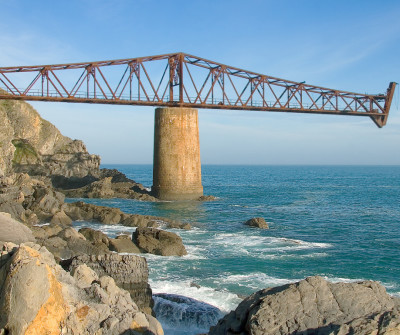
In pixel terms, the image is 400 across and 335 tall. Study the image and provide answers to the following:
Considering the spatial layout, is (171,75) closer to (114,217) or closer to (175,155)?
(175,155)

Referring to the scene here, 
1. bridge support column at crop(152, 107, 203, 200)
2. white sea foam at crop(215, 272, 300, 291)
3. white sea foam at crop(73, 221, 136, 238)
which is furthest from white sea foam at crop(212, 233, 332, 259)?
bridge support column at crop(152, 107, 203, 200)

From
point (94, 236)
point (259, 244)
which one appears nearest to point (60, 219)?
point (94, 236)

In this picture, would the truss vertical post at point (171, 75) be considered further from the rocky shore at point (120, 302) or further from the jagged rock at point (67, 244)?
the rocky shore at point (120, 302)

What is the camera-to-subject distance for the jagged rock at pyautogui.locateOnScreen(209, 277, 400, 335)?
5227 millimetres

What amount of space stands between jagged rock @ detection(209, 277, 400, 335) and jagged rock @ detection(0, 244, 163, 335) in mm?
2116

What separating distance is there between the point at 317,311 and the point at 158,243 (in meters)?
13.8

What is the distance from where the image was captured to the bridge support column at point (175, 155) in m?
39.5

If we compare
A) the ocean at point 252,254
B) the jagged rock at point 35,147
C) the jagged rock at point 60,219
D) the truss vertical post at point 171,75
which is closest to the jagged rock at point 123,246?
the ocean at point 252,254

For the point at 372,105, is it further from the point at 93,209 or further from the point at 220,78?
the point at 93,209

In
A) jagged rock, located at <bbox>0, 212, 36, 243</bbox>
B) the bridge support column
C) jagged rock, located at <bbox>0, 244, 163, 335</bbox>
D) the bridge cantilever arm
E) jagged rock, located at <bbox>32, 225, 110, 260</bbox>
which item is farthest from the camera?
the bridge cantilever arm

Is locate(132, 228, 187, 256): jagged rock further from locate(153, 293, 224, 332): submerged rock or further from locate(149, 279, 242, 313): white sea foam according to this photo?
locate(153, 293, 224, 332): submerged rock

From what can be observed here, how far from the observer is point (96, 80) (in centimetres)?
3956

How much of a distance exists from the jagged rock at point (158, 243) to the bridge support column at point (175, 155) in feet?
65.0

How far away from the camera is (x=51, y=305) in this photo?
22.4 ft
